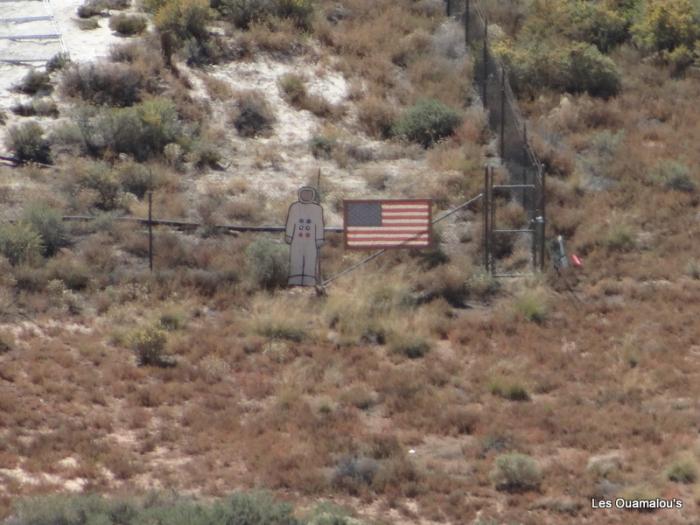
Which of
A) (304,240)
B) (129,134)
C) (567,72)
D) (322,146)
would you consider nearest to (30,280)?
(304,240)

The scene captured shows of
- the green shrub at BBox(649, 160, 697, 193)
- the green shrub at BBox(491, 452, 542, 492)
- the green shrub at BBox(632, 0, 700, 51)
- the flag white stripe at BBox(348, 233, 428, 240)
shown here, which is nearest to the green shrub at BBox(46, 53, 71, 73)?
the flag white stripe at BBox(348, 233, 428, 240)

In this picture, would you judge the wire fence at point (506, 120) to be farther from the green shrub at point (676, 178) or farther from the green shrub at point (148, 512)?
the green shrub at point (148, 512)

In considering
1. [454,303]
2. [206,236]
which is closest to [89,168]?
[206,236]

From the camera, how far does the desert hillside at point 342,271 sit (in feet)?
57.6

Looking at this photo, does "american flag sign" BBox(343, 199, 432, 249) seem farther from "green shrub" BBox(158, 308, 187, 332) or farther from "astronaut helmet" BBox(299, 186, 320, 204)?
"green shrub" BBox(158, 308, 187, 332)

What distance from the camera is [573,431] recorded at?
19.1 meters

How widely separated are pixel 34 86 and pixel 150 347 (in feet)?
39.1

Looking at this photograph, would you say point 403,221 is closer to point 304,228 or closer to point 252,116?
point 304,228

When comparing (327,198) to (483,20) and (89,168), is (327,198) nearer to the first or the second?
(89,168)

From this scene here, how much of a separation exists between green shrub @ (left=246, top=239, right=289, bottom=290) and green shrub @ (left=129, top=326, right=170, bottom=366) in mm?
3327

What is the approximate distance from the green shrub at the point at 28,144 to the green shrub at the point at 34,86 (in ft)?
7.96

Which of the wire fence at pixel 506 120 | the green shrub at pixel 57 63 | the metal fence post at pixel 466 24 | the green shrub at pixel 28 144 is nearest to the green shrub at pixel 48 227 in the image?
the green shrub at pixel 28 144

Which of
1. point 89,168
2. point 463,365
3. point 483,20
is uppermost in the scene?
point 483,20

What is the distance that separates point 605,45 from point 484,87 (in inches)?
191
